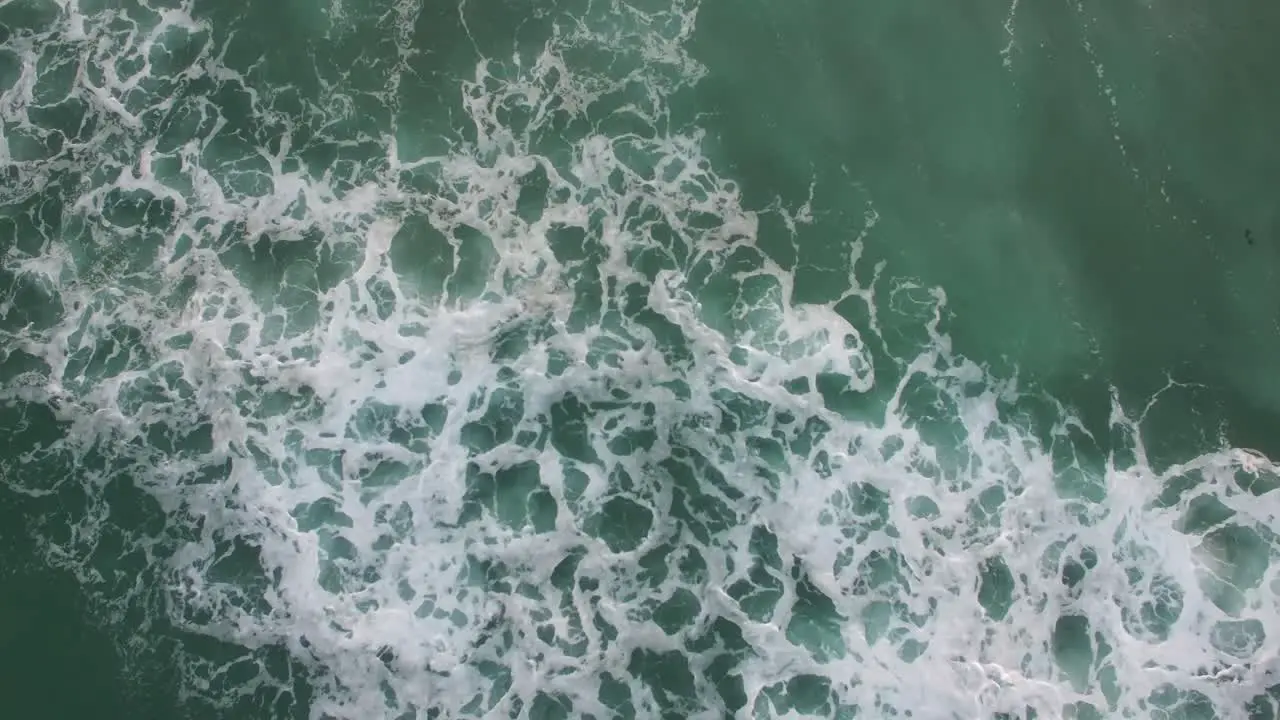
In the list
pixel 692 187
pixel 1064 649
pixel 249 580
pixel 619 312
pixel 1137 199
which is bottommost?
pixel 249 580

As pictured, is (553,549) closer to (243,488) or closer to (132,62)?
(243,488)

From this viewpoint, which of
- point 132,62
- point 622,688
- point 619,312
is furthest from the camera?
point 132,62

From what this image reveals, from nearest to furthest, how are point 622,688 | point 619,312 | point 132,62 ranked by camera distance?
1. point 622,688
2. point 619,312
3. point 132,62

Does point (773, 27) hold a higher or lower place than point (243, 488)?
higher

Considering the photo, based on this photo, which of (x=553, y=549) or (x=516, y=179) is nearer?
(x=553, y=549)

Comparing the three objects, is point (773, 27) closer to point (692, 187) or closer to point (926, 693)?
point (692, 187)

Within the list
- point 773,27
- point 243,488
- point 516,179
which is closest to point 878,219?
point 773,27

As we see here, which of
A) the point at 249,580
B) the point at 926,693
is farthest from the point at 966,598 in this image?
the point at 249,580
